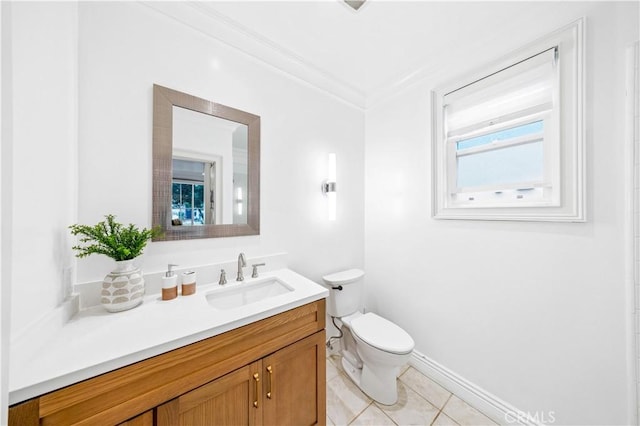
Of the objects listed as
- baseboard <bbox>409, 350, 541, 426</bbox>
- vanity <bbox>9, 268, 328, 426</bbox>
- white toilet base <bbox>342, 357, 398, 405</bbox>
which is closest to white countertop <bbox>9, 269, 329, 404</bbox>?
vanity <bbox>9, 268, 328, 426</bbox>

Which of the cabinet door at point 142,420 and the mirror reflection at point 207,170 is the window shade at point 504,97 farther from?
the cabinet door at point 142,420

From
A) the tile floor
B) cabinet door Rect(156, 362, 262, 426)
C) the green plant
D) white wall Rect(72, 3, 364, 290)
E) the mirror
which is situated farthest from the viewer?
the tile floor

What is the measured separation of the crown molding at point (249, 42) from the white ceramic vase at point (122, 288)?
4.42 ft

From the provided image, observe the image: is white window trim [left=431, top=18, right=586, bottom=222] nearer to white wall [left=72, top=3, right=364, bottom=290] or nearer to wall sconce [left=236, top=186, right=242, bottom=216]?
white wall [left=72, top=3, right=364, bottom=290]

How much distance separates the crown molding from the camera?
1.17 m

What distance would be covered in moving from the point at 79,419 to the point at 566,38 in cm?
245

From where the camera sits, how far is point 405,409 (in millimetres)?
1349

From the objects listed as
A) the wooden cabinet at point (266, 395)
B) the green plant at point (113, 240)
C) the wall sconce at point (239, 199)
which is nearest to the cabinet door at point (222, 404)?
the wooden cabinet at point (266, 395)

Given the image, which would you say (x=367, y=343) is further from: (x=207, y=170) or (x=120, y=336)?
(x=207, y=170)

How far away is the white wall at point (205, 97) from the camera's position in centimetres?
100

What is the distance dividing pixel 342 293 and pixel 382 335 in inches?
16.2

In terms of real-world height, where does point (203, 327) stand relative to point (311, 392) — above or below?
above

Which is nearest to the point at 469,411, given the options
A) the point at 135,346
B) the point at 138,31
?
the point at 135,346

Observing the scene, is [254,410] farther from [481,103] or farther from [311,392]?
[481,103]
